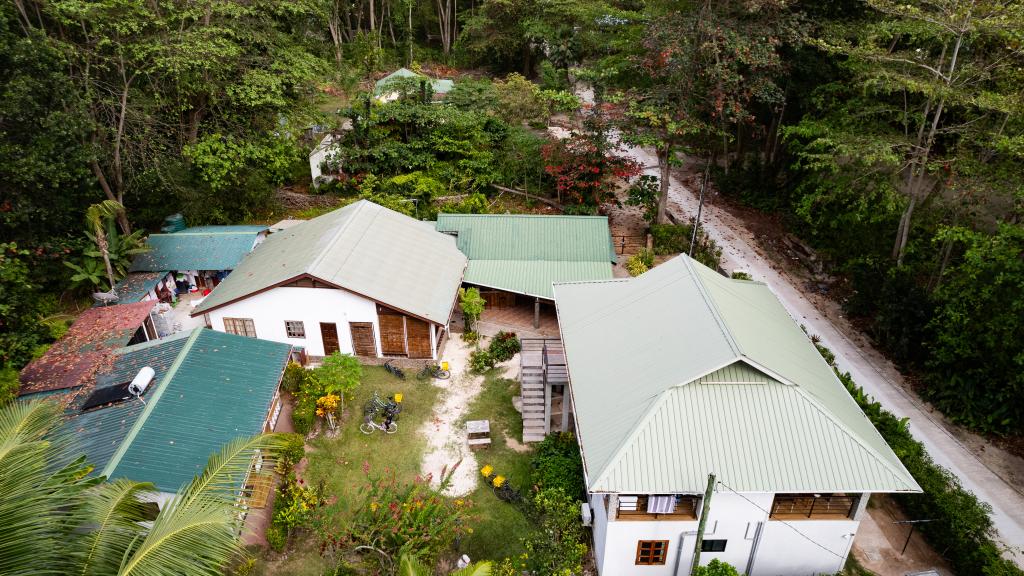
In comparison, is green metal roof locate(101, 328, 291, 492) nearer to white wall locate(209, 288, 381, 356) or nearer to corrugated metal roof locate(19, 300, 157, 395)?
white wall locate(209, 288, 381, 356)

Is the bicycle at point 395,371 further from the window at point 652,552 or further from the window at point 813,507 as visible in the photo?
the window at point 813,507

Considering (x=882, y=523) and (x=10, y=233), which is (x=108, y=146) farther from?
(x=882, y=523)

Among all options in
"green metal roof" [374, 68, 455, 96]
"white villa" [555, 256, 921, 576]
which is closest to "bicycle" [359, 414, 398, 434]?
"white villa" [555, 256, 921, 576]

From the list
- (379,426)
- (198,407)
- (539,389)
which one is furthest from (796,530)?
(198,407)

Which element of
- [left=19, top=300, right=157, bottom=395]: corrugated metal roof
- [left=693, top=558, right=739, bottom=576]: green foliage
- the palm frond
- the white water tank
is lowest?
[left=693, top=558, right=739, bottom=576]: green foliage

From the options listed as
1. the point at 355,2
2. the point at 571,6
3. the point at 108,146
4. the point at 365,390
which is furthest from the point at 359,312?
the point at 355,2
